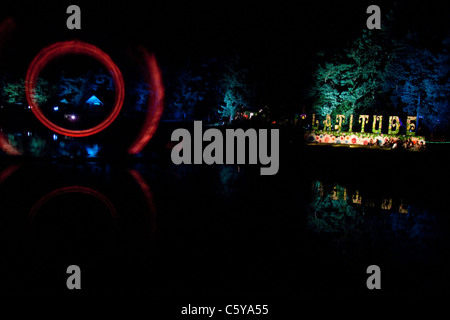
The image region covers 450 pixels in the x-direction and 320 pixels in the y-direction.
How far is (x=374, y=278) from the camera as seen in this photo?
165 inches

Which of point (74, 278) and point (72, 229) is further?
point (72, 229)

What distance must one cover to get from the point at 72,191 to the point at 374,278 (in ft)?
24.5

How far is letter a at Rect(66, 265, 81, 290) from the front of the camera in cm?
399

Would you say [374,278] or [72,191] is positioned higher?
[72,191]

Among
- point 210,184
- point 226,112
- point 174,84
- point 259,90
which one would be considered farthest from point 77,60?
point 210,184

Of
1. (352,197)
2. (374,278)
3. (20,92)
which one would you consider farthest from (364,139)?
(20,92)

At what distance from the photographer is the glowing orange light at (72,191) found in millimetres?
6918

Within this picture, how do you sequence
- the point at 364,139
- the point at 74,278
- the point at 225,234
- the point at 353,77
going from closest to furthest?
the point at 74,278 < the point at 225,234 < the point at 364,139 < the point at 353,77

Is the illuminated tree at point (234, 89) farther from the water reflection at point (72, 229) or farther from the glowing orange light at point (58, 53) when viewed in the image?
the water reflection at point (72, 229)

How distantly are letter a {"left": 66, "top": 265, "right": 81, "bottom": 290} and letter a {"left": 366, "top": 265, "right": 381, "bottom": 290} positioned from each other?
11.6 feet

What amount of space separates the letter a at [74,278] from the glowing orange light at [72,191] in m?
2.14

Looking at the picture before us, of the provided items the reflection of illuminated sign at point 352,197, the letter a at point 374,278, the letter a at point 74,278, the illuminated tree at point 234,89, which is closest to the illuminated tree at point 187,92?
the illuminated tree at point 234,89

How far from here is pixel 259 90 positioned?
96.7 feet

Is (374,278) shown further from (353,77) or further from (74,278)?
(353,77)
